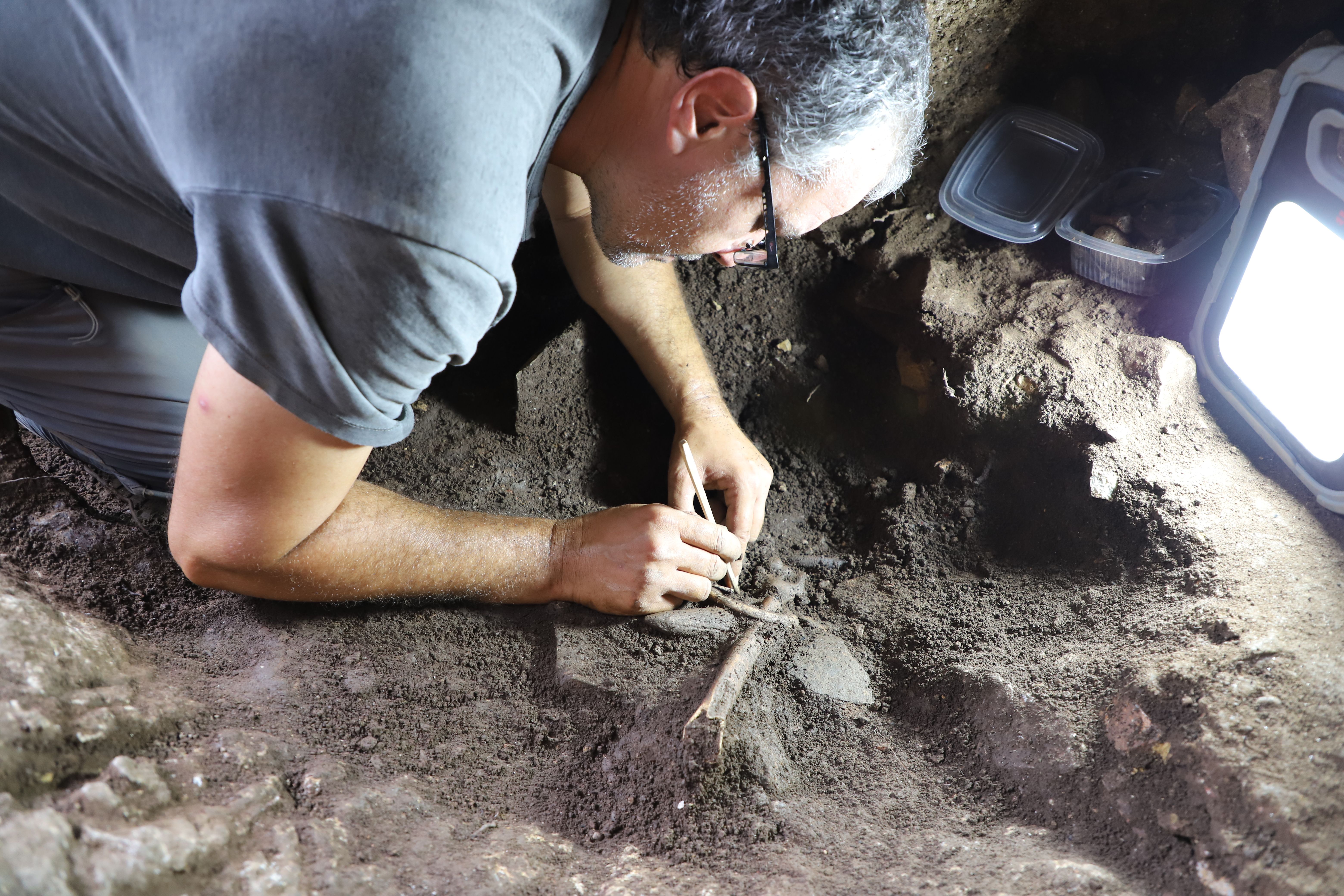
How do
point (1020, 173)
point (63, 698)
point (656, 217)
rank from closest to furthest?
point (63, 698) → point (656, 217) → point (1020, 173)

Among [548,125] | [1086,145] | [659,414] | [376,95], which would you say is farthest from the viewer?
[659,414]

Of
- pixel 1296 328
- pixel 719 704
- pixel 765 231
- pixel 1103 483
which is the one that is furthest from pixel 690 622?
pixel 1296 328

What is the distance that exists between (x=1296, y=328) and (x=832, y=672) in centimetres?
108

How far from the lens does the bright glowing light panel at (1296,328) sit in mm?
1422

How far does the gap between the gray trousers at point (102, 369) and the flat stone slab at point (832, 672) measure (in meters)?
1.36

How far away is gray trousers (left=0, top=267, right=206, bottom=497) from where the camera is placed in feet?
5.43

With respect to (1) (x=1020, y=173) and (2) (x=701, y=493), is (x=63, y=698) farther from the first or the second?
(1) (x=1020, y=173)

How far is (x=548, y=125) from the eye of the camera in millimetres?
1279

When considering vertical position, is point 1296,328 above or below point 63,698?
above

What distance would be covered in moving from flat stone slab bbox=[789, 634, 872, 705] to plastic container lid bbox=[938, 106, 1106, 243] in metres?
1.15

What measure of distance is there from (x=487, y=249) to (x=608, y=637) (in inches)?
35.1

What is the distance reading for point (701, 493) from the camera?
1780mm

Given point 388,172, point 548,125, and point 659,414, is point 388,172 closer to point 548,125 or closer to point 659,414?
point 548,125

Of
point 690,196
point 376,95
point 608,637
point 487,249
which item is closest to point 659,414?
point 608,637
